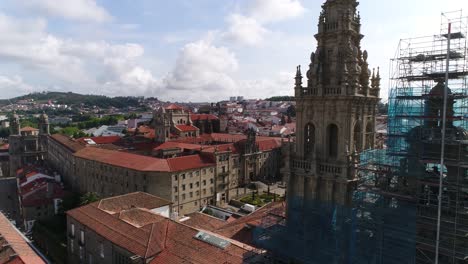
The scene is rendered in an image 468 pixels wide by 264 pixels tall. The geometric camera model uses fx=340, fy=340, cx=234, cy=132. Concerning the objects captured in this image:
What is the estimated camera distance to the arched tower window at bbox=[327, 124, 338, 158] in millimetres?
22688

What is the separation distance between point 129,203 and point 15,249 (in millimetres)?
12109

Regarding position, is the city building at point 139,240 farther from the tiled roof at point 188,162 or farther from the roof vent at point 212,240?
the tiled roof at point 188,162

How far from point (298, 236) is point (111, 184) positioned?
53.7 metres

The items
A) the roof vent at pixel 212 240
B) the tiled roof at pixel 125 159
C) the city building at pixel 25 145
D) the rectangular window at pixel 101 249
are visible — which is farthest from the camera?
the city building at pixel 25 145

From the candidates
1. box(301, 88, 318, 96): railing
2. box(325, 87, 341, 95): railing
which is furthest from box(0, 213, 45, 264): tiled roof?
box(325, 87, 341, 95): railing

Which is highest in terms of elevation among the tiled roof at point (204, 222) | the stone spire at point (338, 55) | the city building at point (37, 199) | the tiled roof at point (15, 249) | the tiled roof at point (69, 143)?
the stone spire at point (338, 55)

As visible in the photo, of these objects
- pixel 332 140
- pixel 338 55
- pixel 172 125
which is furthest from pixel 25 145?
pixel 338 55

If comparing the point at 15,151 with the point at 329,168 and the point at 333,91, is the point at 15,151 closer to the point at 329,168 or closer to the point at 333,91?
the point at 329,168

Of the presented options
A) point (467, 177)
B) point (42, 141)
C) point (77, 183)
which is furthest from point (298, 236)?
point (42, 141)

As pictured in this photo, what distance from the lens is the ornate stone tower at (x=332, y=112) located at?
2138 cm

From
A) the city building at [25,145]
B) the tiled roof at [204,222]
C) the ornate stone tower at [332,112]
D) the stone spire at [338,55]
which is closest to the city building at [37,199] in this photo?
the city building at [25,145]

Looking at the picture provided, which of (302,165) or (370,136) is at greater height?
(370,136)

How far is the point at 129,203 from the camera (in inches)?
1618

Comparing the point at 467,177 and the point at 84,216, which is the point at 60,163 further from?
the point at 467,177
